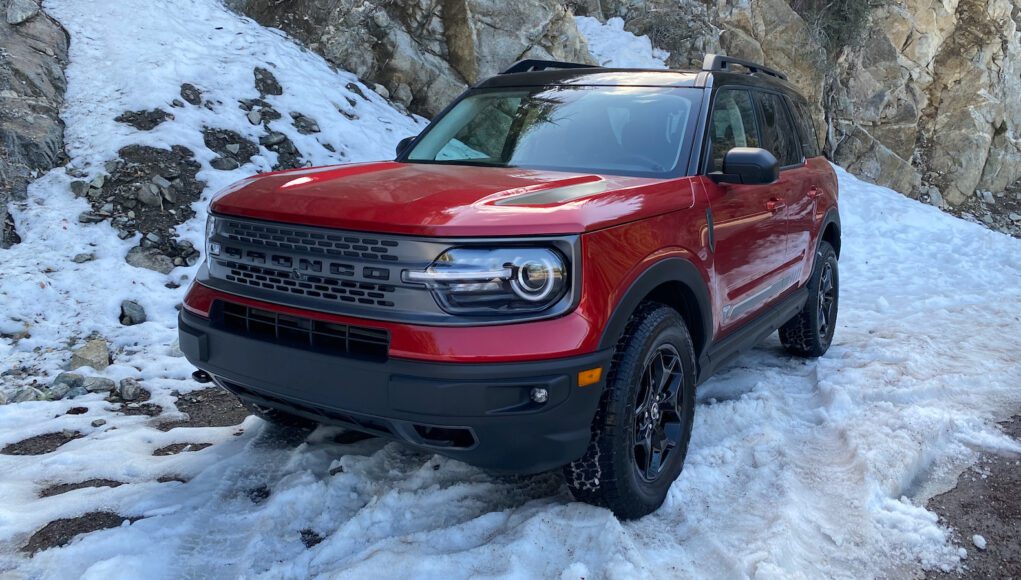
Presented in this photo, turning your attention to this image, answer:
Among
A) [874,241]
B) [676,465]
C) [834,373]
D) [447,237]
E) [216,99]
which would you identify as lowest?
[874,241]

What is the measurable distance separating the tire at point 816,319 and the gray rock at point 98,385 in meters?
4.42

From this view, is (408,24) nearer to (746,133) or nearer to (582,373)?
(746,133)

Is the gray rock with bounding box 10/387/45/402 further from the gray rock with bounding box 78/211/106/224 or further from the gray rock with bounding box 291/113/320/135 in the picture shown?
the gray rock with bounding box 291/113/320/135

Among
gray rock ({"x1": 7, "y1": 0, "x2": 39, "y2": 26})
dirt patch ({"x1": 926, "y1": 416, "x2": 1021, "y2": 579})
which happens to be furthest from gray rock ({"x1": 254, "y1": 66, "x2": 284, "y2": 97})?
dirt patch ({"x1": 926, "y1": 416, "x2": 1021, "y2": 579})

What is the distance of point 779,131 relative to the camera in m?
4.73

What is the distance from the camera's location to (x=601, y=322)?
253 cm

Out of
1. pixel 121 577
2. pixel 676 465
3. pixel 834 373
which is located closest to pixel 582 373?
pixel 676 465

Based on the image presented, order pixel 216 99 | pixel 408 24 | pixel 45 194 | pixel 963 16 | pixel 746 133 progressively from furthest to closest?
pixel 963 16, pixel 408 24, pixel 216 99, pixel 45 194, pixel 746 133

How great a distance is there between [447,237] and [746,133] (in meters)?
2.45

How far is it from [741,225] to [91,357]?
3993 mm

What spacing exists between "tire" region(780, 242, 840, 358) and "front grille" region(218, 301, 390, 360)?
3.55 meters

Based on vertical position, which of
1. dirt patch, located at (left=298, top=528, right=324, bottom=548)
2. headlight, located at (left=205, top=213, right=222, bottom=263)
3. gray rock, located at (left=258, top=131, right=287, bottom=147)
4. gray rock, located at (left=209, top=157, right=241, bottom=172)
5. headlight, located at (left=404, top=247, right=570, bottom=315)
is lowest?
dirt patch, located at (left=298, top=528, right=324, bottom=548)

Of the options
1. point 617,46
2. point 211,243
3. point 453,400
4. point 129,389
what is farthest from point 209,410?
point 617,46

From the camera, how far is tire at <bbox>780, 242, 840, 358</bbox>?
5141 mm
